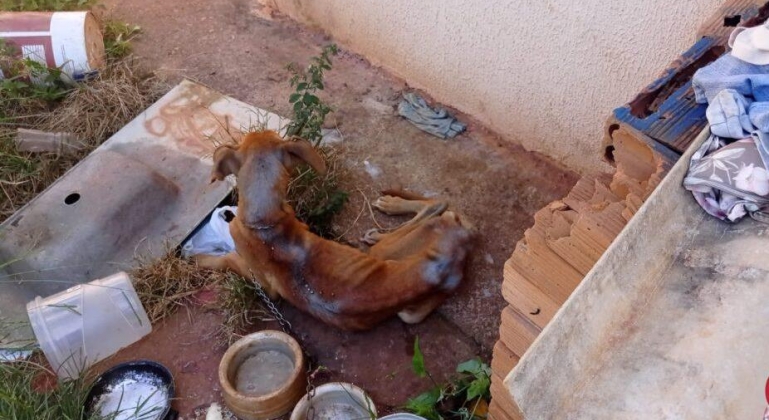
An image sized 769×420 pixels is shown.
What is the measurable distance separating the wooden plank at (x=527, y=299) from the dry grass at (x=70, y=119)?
397 cm

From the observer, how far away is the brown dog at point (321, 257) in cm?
373

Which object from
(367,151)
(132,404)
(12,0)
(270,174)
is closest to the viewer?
(132,404)

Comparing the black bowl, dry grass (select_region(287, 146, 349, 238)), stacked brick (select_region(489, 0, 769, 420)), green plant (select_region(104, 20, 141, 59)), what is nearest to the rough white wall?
stacked brick (select_region(489, 0, 769, 420))

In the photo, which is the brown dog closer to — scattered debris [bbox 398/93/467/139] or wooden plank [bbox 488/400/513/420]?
wooden plank [bbox 488/400/513/420]

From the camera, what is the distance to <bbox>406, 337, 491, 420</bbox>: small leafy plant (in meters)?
3.33

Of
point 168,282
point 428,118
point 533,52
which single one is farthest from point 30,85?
point 533,52

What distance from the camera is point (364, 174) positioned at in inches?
196

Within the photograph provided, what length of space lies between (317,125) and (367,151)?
58 cm

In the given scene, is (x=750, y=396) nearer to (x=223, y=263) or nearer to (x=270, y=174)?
(x=270, y=174)

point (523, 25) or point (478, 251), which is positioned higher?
point (523, 25)

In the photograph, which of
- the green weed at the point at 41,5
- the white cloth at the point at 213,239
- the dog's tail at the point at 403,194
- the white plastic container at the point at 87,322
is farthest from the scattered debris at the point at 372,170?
the green weed at the point at 41,5

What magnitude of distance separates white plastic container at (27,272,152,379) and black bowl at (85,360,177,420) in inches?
5.9

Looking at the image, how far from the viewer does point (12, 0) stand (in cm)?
631

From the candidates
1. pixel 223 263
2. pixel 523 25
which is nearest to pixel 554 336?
pixel 223 263
